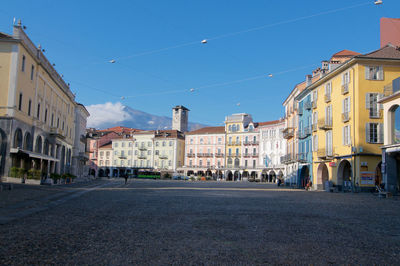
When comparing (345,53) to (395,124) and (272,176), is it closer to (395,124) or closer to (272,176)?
(395,124)

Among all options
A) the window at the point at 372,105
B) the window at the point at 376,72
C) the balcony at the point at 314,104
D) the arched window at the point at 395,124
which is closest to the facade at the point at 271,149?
the balcony at the point at 314,104

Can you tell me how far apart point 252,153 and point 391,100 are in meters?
72.1

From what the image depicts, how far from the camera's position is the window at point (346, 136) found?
33534mm

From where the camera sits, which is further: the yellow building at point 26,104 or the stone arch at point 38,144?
the stone arch at point 38,144

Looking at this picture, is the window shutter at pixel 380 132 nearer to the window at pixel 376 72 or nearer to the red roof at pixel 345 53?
the window at pixel 376 72

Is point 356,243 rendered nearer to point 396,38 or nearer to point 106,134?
point 396,38

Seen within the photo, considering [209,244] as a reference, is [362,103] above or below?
above

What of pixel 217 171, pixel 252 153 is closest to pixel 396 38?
pixel 252 153

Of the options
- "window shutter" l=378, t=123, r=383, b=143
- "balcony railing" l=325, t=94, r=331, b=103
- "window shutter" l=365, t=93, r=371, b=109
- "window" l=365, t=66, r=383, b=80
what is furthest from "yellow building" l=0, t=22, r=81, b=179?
"window" l=365, t=66, r=383, b=80

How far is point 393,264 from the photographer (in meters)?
5.59

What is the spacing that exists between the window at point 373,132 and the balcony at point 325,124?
516cm

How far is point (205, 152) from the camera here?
106 m

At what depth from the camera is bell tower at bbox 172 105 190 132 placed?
126675 mm

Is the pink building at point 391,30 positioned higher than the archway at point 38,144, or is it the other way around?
the pink building at point 391,30
